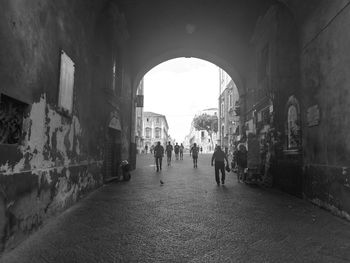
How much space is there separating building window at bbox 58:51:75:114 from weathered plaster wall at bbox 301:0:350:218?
5.33m

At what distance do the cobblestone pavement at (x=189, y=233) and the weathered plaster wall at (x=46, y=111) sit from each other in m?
0.49

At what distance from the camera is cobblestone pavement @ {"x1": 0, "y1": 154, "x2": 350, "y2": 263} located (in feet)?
12.0

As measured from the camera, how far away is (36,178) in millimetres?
4668

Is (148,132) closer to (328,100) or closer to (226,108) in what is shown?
(226,108)

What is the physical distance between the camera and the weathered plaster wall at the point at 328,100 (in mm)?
5621

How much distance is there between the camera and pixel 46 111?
5.08 meters

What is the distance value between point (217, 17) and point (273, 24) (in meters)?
2.93

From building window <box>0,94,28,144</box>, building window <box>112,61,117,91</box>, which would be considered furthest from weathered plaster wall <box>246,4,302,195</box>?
building window <box>0,94,28,144</box>

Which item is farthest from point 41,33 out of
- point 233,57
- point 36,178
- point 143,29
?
point 233,57

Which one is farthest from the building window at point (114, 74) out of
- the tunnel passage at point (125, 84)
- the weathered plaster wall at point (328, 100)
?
the weathered plaster wall at point (328, 100)

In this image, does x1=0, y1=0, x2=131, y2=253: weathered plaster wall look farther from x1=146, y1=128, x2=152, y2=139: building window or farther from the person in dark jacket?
x1=146, y1=128, x2=152, y2=139: building window

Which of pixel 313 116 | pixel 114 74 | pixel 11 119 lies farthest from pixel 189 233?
pixel 114 74

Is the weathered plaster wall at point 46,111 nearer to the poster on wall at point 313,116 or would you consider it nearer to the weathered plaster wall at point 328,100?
the weathered plaster wall at point 328,100

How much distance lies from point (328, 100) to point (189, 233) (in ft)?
13.5
